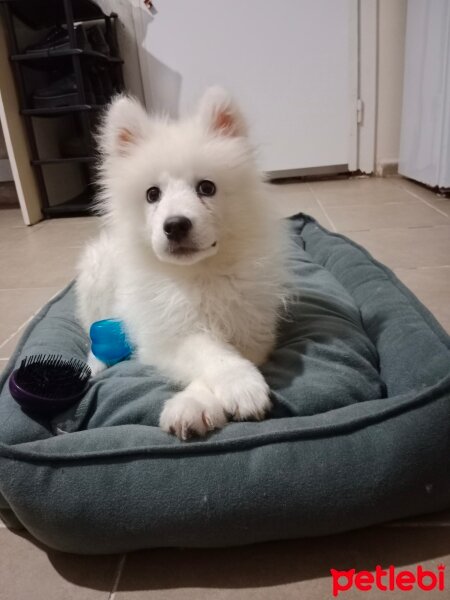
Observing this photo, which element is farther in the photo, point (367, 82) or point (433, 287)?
point (367, 82)

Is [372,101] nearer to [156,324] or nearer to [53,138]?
[53,138]

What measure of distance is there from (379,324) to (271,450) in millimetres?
719

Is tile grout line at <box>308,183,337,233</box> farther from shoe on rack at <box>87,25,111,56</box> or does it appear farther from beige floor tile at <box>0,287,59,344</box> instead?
A: shoe on rack at <box>87,25,111,56</box>

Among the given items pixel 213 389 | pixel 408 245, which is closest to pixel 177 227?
pixel 213 389

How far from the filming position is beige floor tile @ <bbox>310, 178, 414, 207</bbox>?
12.5 feet

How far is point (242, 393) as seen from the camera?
1115mm

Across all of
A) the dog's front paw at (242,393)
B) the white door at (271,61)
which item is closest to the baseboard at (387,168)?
the white door at (271,61)

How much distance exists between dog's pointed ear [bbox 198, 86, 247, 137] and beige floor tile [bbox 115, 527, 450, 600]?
1043mm

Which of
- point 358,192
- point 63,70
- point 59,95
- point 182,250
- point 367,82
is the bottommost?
point 358,192

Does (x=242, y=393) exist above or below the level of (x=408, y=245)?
above

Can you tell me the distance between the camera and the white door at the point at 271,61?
14.1ft

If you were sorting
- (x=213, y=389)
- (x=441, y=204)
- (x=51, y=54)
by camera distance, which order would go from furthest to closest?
(x=51, y=54)
(x=441, y=204)
(x=213, y=389)

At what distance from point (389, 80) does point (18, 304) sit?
3732 mm

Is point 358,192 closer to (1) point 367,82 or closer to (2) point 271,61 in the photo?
(1) point 367,82
